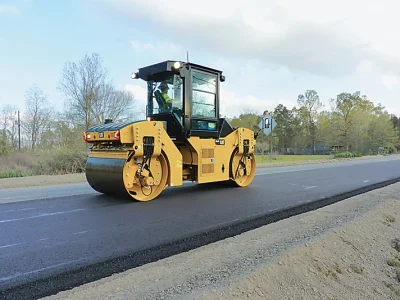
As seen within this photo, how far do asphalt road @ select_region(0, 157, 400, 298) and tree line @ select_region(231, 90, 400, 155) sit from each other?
40101 mm

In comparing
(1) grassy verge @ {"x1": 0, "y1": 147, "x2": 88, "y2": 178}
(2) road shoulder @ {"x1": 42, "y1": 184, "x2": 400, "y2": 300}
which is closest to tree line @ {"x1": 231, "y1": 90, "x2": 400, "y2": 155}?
(1) grassy verge @ {"x1": 0, "y1": 147, "x2": 88, "y2": 178}

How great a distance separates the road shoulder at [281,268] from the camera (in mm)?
2830

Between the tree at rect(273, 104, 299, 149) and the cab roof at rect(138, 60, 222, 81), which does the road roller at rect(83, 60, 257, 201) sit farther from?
the tree at rect(273, 104, 299, 149)

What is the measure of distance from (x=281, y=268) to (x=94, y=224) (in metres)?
2.95

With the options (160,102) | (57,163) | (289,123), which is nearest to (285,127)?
(289,123)

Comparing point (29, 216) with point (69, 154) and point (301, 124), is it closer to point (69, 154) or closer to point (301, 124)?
point (69, 154)

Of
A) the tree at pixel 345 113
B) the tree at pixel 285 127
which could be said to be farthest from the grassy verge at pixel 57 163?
the tree at pixel 285 127

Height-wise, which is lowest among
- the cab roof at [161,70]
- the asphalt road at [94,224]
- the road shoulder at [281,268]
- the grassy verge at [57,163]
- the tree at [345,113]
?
the road shoulder at [281,268]

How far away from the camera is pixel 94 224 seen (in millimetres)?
5027

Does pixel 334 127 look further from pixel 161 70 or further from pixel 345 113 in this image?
pixel 161 70

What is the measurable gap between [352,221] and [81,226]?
4383mm

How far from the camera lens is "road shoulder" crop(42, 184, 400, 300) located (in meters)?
2.83

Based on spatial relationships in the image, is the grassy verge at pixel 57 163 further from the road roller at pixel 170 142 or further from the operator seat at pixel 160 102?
the operator seat at pixel 160 102

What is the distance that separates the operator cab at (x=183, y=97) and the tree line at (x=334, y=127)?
128 ft
